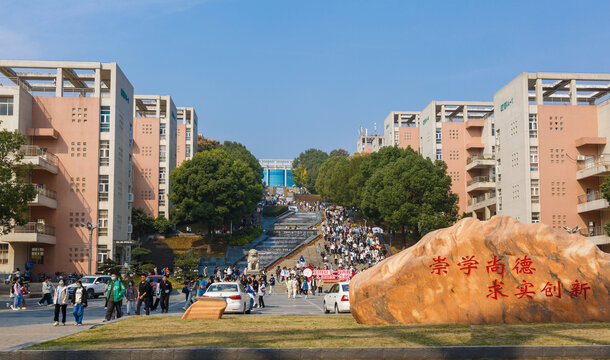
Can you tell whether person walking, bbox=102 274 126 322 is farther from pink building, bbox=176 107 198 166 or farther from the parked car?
pink building, bbox=176 107 198 166

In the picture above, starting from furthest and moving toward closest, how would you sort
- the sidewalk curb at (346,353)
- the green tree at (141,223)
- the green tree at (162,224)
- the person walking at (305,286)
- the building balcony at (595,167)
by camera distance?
the green tree at (162,224), the green tree at (141,223), the building balcony at (595,167), the person walking at (305,286), the sidewalk curb at (346,353)

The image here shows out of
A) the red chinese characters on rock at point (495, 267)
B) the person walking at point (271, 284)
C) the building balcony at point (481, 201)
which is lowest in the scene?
the person walking at point (271, 284)

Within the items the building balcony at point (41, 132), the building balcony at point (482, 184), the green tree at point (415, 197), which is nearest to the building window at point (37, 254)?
the building balcony at point (41, 132)

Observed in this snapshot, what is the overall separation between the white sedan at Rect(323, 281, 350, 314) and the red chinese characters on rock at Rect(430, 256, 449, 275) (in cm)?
720

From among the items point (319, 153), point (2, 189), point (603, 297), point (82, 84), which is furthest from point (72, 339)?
point (319, 153)

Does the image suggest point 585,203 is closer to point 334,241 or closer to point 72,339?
point 334,241

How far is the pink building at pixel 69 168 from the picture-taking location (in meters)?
44.2

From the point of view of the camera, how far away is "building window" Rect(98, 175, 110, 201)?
153ft

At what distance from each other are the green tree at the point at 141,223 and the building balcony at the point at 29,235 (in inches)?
717

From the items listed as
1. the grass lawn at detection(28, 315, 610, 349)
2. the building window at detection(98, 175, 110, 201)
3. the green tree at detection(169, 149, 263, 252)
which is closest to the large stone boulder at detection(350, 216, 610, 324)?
the grass lawn at detection(28, 315, 610, 349)

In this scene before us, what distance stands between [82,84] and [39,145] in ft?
23.8

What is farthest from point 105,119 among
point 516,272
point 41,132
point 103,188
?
point 516,272

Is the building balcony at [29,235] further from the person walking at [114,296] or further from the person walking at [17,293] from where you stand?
the person walking at [114,296]

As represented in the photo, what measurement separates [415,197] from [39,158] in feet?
98.0
